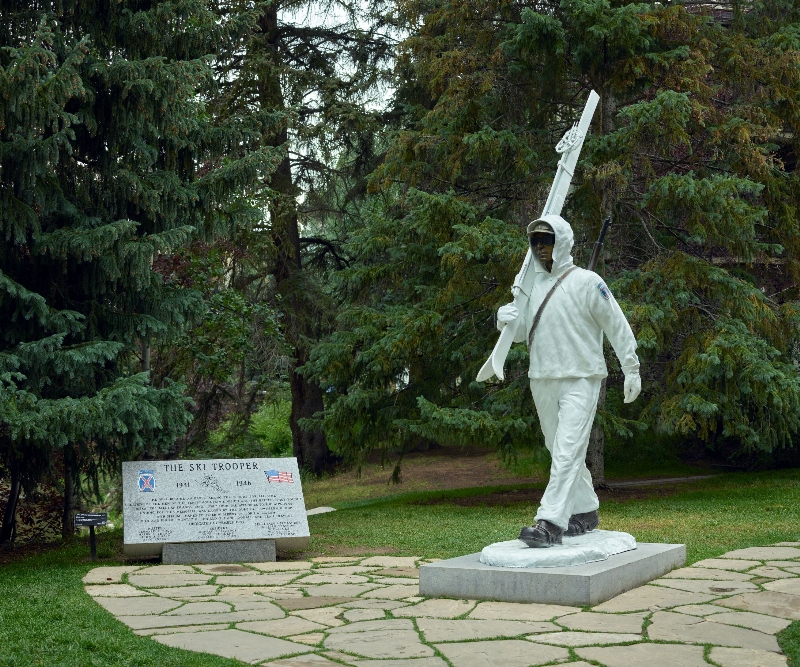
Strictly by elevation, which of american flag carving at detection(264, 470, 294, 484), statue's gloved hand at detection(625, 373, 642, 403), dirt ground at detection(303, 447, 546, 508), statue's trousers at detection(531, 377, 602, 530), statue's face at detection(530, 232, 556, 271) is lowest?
dirt ground at detection(303, 447, 546, 508)

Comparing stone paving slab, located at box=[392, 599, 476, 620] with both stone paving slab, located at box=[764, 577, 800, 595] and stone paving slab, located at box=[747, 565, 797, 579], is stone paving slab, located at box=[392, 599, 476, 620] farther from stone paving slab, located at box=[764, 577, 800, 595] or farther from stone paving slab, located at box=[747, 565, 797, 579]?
stone paving slab, located at box=[747, 565, 797, 579]

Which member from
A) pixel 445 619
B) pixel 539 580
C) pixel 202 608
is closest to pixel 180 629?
pixel 202 608

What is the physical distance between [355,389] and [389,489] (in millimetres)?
4279

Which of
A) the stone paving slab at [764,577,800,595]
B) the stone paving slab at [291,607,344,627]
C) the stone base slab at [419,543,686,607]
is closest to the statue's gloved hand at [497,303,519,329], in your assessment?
the stone base slab at [419,543,686,607]

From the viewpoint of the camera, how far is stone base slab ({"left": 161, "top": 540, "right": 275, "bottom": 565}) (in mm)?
8922

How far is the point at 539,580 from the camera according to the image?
A: 636 cm

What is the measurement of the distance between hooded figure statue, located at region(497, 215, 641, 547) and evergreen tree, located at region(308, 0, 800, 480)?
207 inches

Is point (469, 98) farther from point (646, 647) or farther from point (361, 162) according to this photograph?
point (646, 647)

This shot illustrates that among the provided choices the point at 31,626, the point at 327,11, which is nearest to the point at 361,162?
the point at 327,11

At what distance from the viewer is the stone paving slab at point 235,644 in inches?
206

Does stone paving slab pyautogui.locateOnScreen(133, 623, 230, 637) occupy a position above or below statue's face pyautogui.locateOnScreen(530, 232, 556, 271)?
below

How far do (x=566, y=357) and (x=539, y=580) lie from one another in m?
1.62

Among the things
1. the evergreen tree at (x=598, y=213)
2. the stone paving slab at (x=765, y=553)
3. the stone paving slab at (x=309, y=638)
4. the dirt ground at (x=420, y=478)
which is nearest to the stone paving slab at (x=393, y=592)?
the stone paving slab at (x=309, y=638)

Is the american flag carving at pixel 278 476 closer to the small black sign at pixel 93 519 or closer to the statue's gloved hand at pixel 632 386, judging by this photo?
Answer: the small black sign at pixel 93 519
